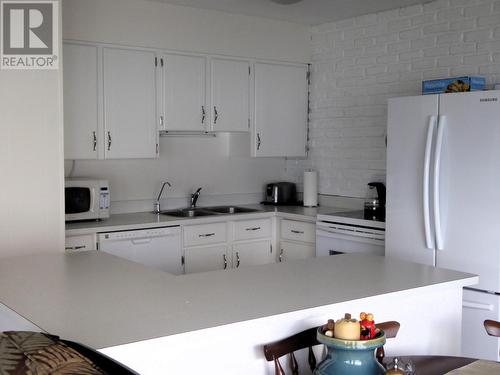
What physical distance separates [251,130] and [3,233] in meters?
2.47

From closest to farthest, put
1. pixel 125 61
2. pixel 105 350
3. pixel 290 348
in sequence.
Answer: pixel 105 350 → pixel 290 348 → pixel 125 61

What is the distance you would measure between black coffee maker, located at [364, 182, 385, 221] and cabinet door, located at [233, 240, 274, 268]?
3.17ft

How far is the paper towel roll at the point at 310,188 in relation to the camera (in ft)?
18.4

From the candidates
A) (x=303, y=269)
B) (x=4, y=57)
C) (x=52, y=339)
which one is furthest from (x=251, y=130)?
(x=52, y=339)

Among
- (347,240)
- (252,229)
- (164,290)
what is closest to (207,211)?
(252,229)

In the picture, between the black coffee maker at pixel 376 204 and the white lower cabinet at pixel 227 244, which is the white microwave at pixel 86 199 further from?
the black coffee maker at pixel 376 204

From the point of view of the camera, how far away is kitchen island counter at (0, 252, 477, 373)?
73.7 inches

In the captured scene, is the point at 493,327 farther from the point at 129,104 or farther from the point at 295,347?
the point at 129,104

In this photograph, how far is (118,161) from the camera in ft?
16.6

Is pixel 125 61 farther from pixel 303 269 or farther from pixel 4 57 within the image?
pixel 303 269

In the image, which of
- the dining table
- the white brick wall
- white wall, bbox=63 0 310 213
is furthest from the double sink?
the dining table

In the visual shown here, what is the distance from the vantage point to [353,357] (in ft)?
5.70

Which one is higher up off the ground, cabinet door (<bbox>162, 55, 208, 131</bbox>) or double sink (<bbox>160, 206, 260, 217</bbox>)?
cabinet door (<bbox>162, 55, 208, 131</bbox>)

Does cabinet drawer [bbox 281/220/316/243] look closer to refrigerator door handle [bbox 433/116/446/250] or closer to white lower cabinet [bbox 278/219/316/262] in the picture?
white lower cabinet [bbox 278/219/316/262]
